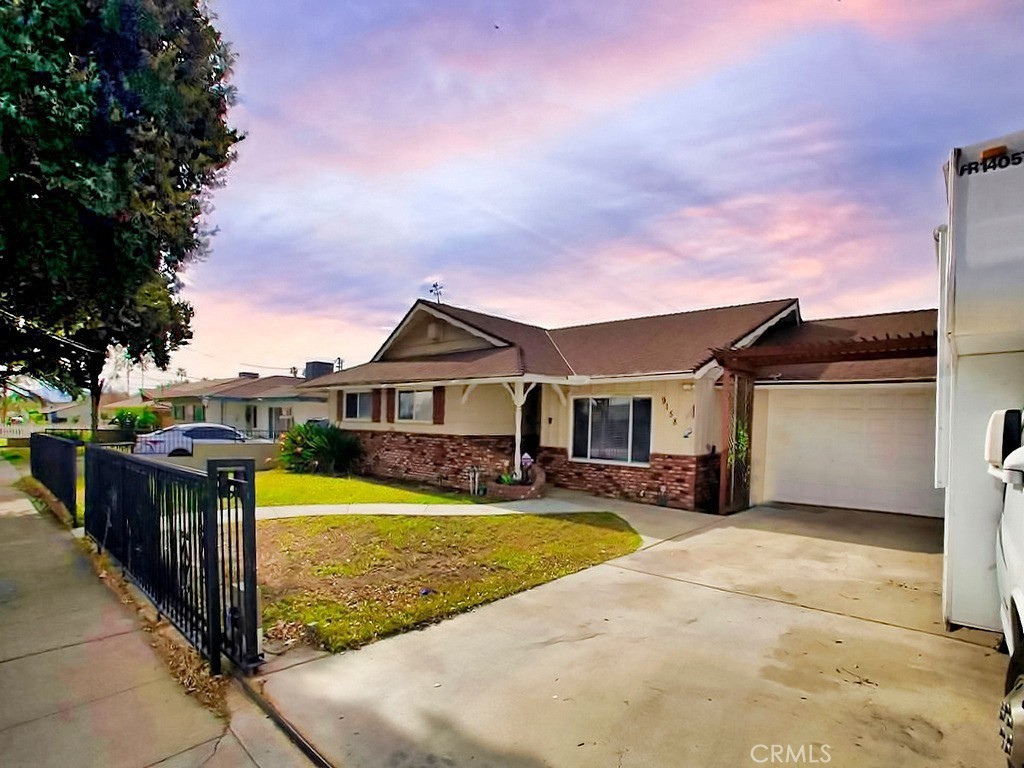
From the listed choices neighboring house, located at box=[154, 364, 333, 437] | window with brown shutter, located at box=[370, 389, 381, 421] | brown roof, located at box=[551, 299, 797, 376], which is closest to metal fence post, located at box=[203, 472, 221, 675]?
brown roof, located at box=[551, 299, 797, 376]

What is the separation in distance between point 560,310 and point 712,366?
9729mm

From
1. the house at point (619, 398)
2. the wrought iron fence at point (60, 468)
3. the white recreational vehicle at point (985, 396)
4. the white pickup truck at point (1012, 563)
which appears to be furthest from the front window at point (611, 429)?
the wrought iron fence at point (60, 468)

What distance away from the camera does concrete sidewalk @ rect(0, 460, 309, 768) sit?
3.10 m

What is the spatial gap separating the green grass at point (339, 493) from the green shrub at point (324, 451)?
3.30 ft

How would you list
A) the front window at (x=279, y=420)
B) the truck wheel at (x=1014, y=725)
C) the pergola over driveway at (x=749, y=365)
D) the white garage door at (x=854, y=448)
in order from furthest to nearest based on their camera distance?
1. the front window at (x=279, y=420)
2. the white garage door at (x=854, y=448)
3. the pergola over driveway at (x=749, y=365)
4. the truck wheel at (x=1014, y=725)

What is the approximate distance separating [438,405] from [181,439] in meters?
11.4

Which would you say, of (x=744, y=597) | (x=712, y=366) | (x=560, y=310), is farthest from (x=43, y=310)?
(x=560, y=310)

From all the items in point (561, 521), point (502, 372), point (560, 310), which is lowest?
point (561, 521)

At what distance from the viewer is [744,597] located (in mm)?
5820

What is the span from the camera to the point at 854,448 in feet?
36.4

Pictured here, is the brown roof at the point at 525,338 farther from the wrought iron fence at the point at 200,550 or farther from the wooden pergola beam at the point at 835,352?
the wrought iron fence at the point at 200,550

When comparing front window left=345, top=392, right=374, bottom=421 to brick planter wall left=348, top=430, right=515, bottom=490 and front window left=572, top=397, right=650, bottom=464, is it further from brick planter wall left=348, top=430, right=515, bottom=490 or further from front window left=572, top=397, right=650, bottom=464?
front window left=572, top=397, right=650, bottom=464

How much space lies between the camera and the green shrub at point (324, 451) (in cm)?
1662

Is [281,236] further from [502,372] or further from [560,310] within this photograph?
[560,310]
